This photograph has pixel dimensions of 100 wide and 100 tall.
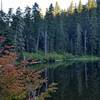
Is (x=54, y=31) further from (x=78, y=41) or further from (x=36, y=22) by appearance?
(x=78, y=41)

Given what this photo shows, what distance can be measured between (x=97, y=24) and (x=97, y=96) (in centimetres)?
7587

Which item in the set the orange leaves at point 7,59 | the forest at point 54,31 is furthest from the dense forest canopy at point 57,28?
the orange leaves at point 7,59

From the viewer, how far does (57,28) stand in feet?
285

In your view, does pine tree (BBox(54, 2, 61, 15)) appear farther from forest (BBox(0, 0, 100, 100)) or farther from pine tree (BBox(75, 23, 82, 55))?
pine tree (BBox(75, 23, 82, 55))

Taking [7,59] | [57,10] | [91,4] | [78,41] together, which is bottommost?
[7,59]

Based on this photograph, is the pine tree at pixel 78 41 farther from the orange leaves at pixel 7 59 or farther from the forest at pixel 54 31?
the orange leaves at pixel 7 59

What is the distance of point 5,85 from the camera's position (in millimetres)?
8508

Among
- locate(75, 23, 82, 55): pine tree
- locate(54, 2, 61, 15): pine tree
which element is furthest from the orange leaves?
locate(54, 2, 61, 15): pine tree

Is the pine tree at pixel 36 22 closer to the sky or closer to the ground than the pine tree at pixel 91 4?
closer to the ground

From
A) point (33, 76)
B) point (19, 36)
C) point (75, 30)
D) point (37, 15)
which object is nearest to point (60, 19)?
point (75, 30)

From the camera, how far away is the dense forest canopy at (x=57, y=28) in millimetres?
72000

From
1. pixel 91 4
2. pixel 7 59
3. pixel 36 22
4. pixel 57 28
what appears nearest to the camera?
pixel 7 59

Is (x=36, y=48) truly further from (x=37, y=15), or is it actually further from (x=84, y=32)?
(x=84, y=32)

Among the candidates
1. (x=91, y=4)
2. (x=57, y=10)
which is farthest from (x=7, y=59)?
(x=91, y=4)
